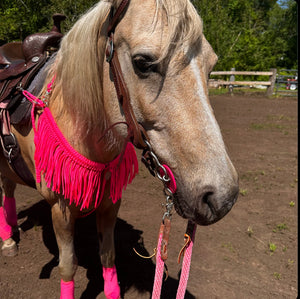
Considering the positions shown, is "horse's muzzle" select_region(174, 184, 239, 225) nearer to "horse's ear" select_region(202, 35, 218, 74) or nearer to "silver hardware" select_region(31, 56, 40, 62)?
"horse's ear" select_region(202, 35, 218, 74)

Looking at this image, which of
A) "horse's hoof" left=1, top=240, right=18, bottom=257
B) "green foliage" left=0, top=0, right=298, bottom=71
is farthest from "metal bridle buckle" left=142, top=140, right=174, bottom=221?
"green foliage" left=0, top=0, right=298, bottom=71

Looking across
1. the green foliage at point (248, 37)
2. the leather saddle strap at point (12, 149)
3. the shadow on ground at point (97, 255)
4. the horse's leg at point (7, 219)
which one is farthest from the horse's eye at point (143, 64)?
the green foliage at point (248, 37)

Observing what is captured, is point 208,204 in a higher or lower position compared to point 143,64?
lower

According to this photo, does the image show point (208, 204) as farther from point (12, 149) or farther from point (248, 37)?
point (248, 37)

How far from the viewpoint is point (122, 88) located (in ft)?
4.28

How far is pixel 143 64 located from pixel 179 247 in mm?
2366

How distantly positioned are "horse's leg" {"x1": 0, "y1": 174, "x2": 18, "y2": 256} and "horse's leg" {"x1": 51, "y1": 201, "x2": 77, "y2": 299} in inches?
47.5

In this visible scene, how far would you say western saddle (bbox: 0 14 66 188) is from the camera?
1.95m

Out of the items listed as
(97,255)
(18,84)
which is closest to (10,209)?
(97,255)

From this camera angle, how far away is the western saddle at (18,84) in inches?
76.7

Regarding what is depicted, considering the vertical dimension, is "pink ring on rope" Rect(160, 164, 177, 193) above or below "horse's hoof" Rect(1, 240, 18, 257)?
above

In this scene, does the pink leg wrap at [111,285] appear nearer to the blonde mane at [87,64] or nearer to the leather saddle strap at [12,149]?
the leather saddle strap at [12,149]

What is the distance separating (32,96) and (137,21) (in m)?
0.95

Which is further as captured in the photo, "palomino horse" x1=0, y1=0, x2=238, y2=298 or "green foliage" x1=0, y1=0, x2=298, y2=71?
"green foliage" x1=0, y1=0, x2=298, y2=71
